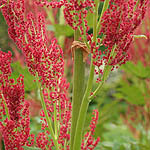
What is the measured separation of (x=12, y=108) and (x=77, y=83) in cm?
17

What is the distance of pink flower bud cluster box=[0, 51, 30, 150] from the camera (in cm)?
Answer: 66

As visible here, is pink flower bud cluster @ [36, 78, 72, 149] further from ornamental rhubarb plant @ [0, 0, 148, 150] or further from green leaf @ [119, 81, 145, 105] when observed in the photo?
green leaf @ [119, 81, 145, 105]

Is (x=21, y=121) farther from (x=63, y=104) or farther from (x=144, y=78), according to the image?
(x=144, y=78)

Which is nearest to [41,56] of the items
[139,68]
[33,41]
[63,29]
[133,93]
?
[33,41]

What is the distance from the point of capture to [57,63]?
2.24 ft

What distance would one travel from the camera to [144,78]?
73.2 inches

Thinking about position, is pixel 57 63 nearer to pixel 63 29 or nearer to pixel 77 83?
pixel 77 83

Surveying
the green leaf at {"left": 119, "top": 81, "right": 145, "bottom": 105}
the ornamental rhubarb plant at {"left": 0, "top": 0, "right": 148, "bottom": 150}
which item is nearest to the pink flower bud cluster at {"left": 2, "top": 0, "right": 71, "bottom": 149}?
the ornamental rhubarb plant at {"left": 0, "top": 0, "right": 148, "bottom": 150}

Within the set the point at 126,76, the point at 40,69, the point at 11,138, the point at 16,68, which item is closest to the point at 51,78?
the point at 40,69

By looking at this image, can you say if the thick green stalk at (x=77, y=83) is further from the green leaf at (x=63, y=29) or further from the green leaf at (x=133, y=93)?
the green leaf at (x=133, y=93)

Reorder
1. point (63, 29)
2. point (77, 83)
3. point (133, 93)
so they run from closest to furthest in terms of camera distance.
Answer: point (77, 83), point (63, 29), point (133, 93)

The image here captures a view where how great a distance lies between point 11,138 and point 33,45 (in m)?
0.23

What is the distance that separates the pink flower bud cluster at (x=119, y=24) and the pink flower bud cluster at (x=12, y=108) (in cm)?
21

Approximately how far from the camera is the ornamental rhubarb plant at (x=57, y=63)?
590 mm
